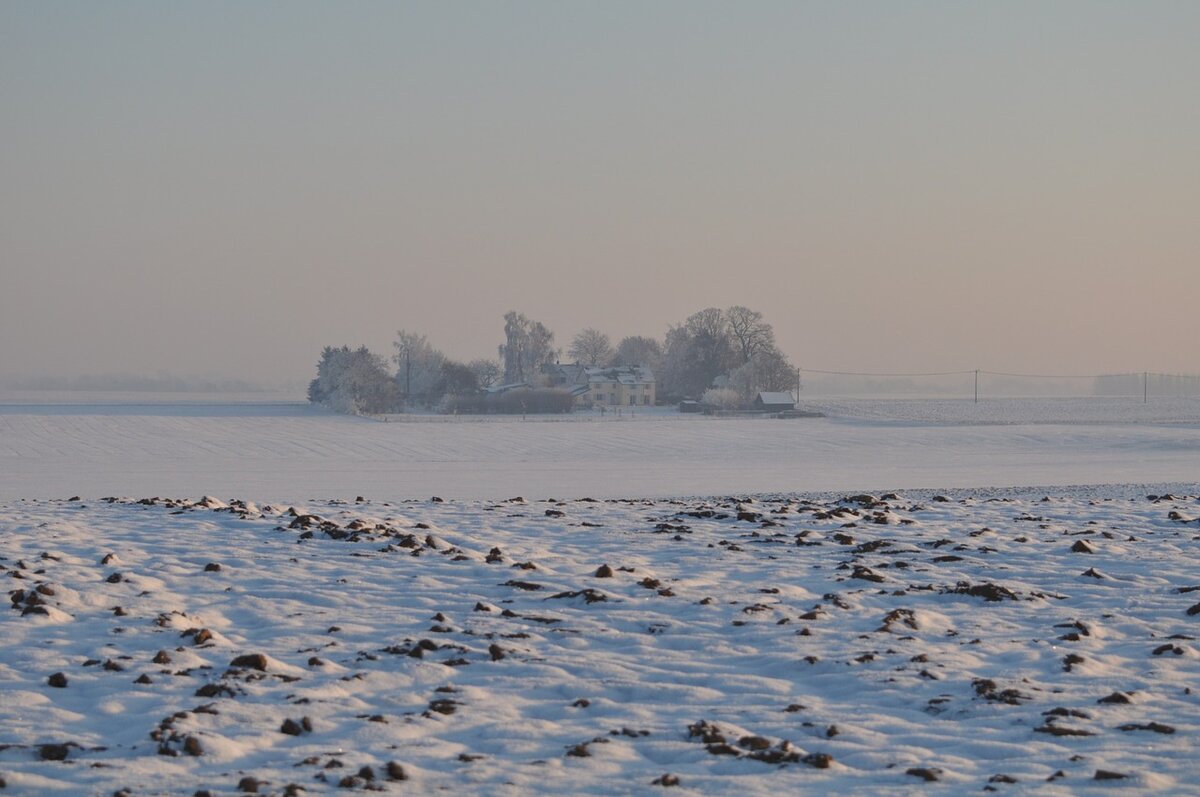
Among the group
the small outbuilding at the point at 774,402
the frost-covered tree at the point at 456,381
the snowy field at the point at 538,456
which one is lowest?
the snowy field at the point at 538,456

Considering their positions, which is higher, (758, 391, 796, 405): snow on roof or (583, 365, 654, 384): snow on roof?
(583, 365, 654, 384): snow on roof

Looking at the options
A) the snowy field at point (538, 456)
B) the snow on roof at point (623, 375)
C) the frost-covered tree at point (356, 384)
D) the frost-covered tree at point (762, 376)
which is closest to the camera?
the snowy field at point (538, 456)

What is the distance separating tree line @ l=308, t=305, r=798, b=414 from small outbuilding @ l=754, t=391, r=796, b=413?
179 centimetres

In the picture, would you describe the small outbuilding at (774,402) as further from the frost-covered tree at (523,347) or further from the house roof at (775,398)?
the frost-covered tree at (523,347)

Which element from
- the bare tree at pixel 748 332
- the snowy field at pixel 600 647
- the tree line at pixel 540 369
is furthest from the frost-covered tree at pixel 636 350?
the snowy field at pixel 600 647

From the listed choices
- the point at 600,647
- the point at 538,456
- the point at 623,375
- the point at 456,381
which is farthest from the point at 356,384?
the point at 600,647

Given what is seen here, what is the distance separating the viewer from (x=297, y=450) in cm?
5316

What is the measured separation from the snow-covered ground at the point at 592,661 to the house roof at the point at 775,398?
94.1m

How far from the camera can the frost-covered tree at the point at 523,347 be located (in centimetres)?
14975

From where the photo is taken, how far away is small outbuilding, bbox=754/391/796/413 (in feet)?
346

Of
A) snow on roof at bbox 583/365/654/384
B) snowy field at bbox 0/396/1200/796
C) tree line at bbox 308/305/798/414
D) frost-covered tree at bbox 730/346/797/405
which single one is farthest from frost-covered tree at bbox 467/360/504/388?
snowy field at bbox 0/396/1200/796

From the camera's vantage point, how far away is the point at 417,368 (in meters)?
131

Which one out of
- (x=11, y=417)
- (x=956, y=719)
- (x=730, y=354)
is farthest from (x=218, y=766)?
(x=730, y=354)

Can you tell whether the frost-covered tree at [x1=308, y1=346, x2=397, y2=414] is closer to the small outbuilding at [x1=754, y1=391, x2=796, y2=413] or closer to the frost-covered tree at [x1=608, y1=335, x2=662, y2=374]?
the small outbuilding at [x1=754, y1=391, x2=796, y2=413]
